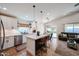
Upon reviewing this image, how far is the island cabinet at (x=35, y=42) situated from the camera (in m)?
2.44

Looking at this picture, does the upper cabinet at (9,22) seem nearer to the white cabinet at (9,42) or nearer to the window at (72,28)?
the white cabinet at (9,42)

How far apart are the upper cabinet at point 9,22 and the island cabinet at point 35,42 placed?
0.63 m

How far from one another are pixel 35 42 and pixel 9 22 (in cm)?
111

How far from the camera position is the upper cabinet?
2.20 meters

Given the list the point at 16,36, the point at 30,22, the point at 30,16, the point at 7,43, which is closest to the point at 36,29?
the point at 30,22

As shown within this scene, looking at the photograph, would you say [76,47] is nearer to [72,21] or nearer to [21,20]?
[72,21]

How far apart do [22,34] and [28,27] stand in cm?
32

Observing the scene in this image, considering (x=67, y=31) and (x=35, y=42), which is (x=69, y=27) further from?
(x=35, y=42)

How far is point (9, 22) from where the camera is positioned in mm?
2389

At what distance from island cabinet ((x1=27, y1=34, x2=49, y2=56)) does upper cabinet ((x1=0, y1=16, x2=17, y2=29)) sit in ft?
2.06

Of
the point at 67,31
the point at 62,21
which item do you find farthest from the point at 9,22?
the point at 67,31

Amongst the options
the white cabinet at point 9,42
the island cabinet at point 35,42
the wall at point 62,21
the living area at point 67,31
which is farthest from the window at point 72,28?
the white cabinet at point 9,42

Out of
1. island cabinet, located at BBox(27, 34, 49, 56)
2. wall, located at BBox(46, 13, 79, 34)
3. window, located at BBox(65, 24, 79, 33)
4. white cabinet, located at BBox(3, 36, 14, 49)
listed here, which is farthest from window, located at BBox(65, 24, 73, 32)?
white cabinet, located at BBox(3, 36, 14, 49)

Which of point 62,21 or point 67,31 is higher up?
point 62,21
